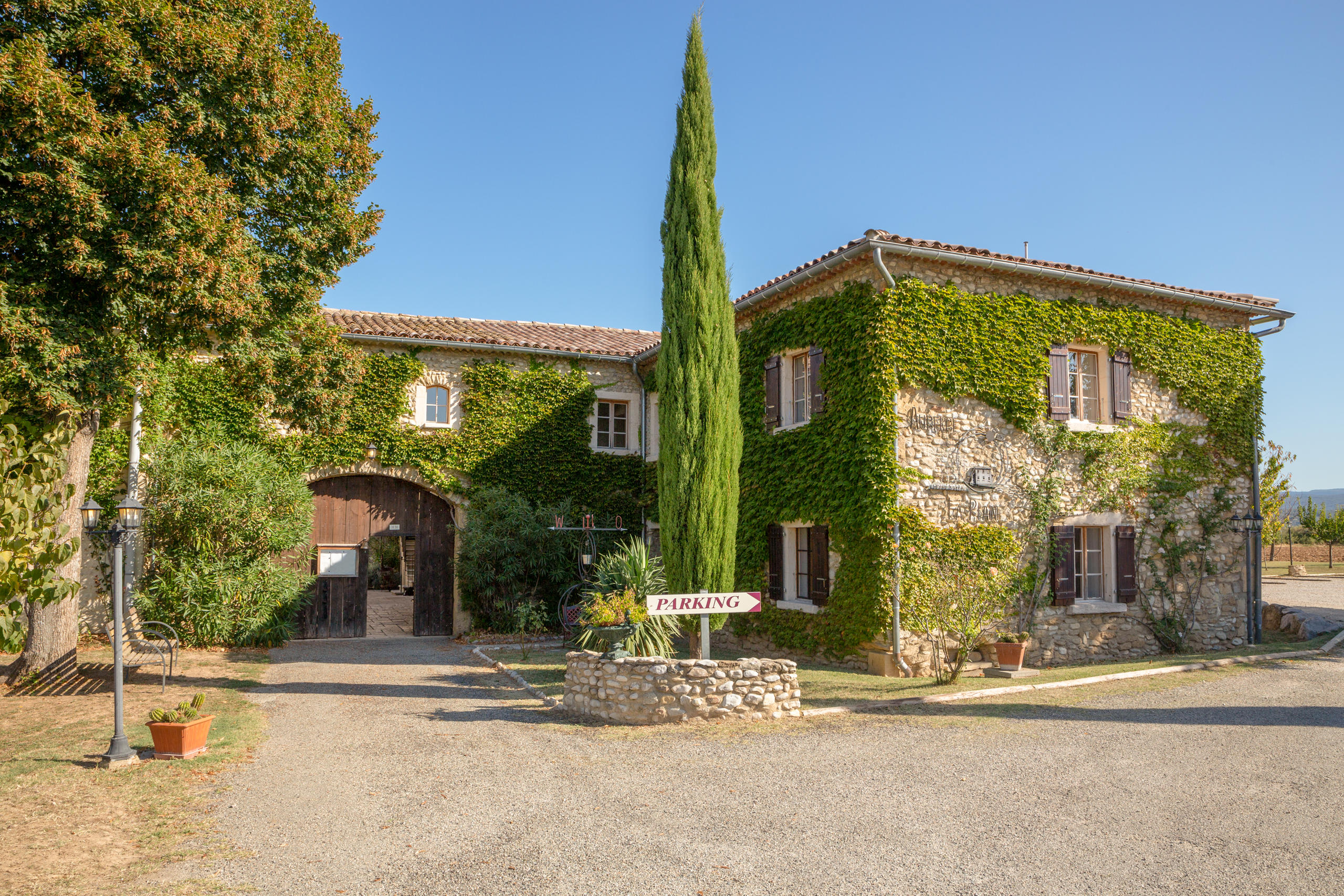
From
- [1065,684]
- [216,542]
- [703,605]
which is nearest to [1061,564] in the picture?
[1065,684]

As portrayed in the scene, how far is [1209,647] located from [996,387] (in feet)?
19.5

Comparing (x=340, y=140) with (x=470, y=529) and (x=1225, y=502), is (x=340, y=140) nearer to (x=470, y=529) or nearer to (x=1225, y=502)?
(x=470, y=529)

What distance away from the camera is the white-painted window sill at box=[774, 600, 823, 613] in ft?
39.4

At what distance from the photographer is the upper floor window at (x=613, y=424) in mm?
17281

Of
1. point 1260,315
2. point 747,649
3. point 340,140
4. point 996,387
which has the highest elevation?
point 340,140

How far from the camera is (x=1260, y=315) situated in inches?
542

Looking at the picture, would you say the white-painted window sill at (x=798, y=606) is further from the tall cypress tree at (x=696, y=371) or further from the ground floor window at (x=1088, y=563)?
the ground floor window at (x=1088, y=563)

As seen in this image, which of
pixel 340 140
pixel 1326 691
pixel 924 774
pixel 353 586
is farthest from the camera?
pixel 353 586

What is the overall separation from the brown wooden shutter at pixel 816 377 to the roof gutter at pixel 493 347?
15.8ft

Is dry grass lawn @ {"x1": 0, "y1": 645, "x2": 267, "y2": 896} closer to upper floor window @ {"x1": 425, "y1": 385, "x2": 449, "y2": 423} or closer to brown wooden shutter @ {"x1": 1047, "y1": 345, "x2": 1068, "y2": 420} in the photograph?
upper floor window @ {"x1": 425, "y1": 385, "x2": 449, "y2": 423}

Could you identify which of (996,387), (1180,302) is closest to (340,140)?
(996,387)

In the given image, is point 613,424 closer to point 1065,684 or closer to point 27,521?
point 1065,684

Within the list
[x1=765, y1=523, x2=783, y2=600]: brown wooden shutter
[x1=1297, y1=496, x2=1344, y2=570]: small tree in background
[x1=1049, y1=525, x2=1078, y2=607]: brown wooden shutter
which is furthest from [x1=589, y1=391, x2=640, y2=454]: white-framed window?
[x1=1297, y1=496, x2=1344, y2=570]: small tree in background

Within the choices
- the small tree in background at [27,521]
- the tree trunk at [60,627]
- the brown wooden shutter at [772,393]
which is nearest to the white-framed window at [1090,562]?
the brown wooden shutter at [772,393]
